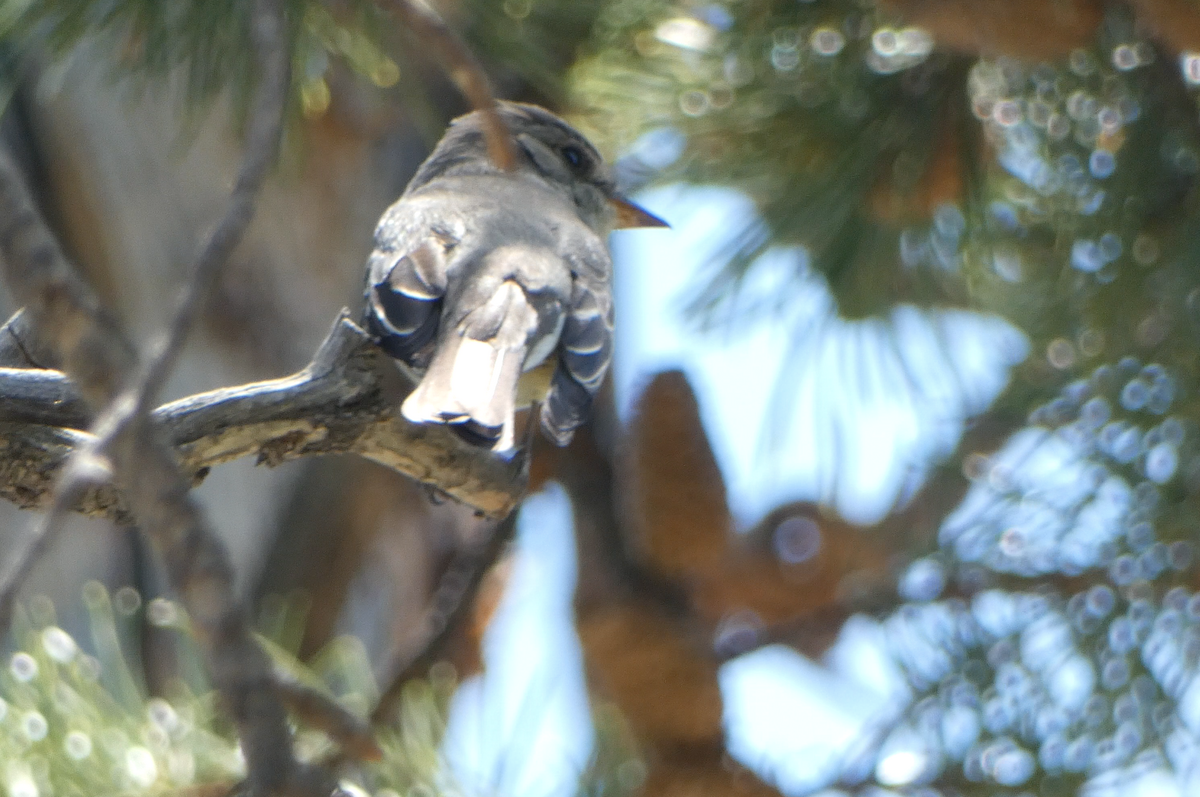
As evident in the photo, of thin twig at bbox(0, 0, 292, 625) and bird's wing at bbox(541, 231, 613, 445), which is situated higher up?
thin twig at bbox(0, 0, 292, 625)

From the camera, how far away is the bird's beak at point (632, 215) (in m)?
2.71

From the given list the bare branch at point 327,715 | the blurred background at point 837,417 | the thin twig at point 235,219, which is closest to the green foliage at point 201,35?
the blurred background at point 837,417

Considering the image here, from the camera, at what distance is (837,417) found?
279 cm

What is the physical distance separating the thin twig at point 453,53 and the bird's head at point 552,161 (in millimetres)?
1072

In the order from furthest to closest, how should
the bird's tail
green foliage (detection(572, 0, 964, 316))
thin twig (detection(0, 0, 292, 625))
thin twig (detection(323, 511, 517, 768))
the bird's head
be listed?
the bird's head → thin twig (detection(323, 511, 517, 768)) → green foliage (detection(572, 0, 964, 316)) → the bird's tail → thin twig (detection(0, 0, 292, 625))

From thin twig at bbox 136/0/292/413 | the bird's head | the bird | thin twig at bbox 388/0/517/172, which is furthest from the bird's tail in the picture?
the bird's head

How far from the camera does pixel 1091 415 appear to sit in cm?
221

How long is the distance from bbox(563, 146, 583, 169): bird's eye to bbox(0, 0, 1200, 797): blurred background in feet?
0.27

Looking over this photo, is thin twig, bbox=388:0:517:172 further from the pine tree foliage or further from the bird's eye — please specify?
the bird's eye

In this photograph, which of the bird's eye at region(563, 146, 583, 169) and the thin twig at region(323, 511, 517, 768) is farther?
the bird's eye at region(563, 146, 583, 169)

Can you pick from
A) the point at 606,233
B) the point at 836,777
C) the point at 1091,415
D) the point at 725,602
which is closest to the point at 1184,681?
the point at 1091,415

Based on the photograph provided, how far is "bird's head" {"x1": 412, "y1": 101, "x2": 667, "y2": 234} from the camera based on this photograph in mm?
2631

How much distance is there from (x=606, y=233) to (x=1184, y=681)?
54.5 inches

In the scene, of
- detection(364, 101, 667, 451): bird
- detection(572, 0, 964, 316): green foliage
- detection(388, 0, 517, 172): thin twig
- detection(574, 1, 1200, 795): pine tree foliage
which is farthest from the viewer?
detection(572, 0, 964, 316): green foliage
